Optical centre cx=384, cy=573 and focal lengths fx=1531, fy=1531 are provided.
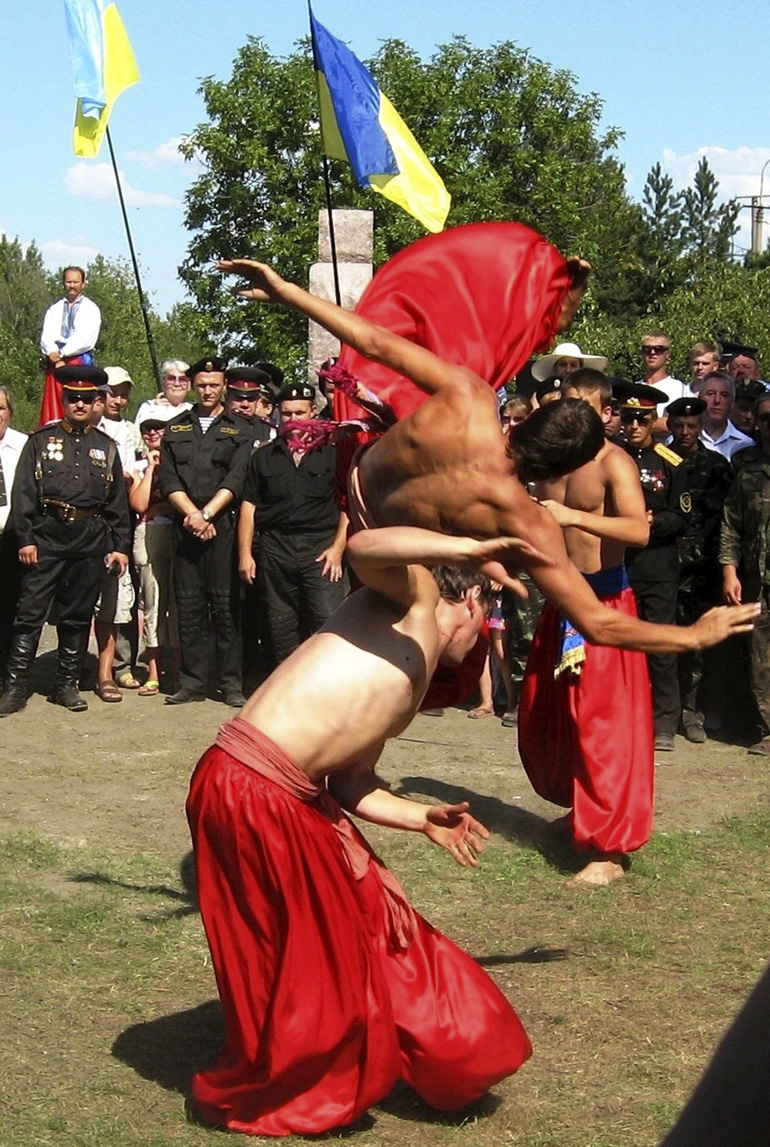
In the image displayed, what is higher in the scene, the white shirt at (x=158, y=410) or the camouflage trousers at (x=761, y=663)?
the white shirt at (x=158, y=410)

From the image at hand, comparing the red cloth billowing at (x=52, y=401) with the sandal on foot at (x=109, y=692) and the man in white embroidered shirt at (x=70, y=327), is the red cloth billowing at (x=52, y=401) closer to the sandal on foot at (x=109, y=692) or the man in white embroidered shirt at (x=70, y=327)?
the man in white embroidered shirt at (x=70, y=327)

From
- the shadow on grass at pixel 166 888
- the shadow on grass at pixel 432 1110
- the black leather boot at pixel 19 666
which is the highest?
the black leather boot at pixel 19 666

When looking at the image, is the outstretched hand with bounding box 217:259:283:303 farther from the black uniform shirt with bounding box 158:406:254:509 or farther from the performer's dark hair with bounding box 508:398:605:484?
the black uniform shirt with bounding box 158:406:254:509

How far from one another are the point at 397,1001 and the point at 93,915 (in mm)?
1936

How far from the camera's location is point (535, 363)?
382 inches

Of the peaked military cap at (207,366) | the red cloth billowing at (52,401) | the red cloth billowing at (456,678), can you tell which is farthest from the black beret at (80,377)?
the red cloth billowing at (456,678)

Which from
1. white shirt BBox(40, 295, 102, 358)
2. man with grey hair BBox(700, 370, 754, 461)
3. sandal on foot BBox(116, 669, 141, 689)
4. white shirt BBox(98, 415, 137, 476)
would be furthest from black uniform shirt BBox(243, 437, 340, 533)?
white shirt BBox(40, 295, 102, 358)

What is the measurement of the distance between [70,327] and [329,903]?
1000 centimetres

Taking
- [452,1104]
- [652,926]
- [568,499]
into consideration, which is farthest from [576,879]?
[452,1104]

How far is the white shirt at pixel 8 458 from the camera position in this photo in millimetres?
9367

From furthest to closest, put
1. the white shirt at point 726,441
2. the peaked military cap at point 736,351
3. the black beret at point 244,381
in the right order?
the peaked military cap at point 736,351
the black beret at point 244,381
the white shirt at point 726,441

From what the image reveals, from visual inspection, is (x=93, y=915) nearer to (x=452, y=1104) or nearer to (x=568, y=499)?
(x=452, y=1104)

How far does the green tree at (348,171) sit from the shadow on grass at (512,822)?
2416 centimetres

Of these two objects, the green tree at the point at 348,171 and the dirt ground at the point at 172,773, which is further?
the green tree at the point at 348,171
